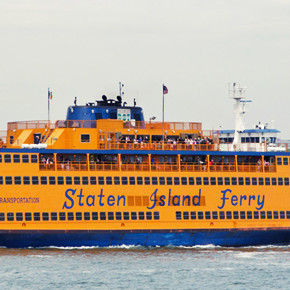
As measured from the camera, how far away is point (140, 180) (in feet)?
204

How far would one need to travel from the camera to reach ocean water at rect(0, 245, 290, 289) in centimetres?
5038

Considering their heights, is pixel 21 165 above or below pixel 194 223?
above

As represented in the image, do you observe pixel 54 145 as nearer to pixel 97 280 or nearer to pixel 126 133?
pixel 126 133

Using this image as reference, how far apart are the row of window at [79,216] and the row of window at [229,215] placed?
6.61 feet

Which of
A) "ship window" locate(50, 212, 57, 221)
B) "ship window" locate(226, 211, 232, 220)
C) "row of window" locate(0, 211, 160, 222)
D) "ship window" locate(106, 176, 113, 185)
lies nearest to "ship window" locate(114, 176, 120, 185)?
"ship window" locate(106, 176, 113, 185)

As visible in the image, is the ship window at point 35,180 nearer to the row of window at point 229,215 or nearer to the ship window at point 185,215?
the row of window at point 229,215

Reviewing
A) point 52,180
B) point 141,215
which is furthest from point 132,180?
point 52,180

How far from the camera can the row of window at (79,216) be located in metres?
59.1

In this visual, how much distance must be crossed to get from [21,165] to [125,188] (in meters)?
6.88

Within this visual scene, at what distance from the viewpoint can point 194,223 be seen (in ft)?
206

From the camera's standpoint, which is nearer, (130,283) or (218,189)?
(130,283)

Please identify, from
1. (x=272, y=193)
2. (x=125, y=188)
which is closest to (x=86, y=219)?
(x=125, y=188)

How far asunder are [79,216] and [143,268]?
303 inches

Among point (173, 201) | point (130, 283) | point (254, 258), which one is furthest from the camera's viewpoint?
point (173, 201)
